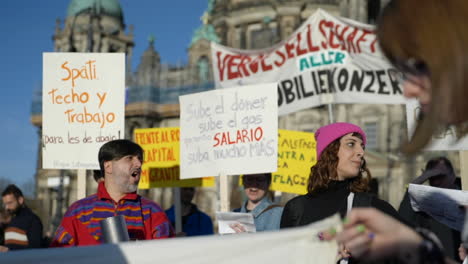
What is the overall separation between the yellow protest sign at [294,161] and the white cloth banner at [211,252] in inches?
254

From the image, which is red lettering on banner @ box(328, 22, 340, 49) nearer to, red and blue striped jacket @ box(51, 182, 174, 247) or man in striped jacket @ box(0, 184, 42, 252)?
man in striped jacket @ box(0, 184, 42, 252)

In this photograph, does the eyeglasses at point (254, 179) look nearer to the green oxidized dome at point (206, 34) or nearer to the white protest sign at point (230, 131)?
the white protest sign at point (230, 131)

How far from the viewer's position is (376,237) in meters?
1.50

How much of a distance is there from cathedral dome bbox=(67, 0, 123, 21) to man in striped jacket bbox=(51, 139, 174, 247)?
5098 centimetres

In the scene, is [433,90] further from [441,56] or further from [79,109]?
[79,109]

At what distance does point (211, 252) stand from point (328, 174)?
1.90 m

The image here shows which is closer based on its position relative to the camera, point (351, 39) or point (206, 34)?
point (351, 39)

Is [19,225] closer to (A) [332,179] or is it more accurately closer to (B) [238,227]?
(B) [238,227]

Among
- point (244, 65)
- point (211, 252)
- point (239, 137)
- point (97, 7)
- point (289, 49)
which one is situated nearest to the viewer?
point (211, 252)

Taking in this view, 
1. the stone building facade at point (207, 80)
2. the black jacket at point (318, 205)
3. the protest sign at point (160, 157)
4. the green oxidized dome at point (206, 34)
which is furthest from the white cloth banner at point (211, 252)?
the green oxidized dome at point (206, 34)

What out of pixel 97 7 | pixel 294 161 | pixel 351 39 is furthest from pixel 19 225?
pixel 97 7

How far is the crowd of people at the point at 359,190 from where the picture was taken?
1.39m

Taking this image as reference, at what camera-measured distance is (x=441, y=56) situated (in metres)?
1.38

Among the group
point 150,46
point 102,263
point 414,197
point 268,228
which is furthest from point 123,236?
point 150,46
